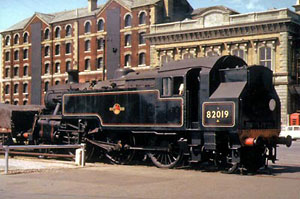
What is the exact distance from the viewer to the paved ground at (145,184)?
1053 cm

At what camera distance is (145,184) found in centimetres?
1213

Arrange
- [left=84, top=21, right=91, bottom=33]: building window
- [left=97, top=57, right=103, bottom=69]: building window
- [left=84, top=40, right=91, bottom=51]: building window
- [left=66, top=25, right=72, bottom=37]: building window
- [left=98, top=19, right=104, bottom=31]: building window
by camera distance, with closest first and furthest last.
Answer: [left=97, top=57, right=103, bottom=69]: building window, [left=98, top=19, right=104, bottom=31]: building window, [left=84, top=40, right=91, bottom=51]: building window, [left=84, top=21, right=91, bottom=33]: building window, [left=66, top=25, right=72, bottom=37]: building window

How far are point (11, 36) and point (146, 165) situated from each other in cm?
6291

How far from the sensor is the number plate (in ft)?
48.9

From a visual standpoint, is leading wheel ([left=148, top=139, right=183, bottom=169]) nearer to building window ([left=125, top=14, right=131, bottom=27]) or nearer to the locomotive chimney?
Answer: the locomotive chimney

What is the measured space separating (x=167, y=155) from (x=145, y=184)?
4.65 metres

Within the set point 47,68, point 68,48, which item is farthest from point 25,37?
point 68,48

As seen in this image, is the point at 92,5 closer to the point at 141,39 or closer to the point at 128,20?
the point at 128,20

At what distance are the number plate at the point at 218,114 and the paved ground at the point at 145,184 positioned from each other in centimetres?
144

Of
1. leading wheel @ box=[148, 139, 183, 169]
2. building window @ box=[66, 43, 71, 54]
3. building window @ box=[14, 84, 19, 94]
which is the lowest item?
leading wheel @ box=[148, 139, 183, 169]

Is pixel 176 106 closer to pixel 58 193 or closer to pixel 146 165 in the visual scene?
pixel 146 165

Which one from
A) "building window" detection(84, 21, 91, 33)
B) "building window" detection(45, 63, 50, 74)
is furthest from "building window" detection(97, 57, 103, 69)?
"building window" detection(45, 63, 50, 74)

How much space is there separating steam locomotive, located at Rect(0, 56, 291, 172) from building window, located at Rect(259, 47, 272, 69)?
33.5 meters

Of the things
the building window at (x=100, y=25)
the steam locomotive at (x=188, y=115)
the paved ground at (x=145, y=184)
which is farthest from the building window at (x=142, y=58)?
the paved ground at (x=145, y=184)
